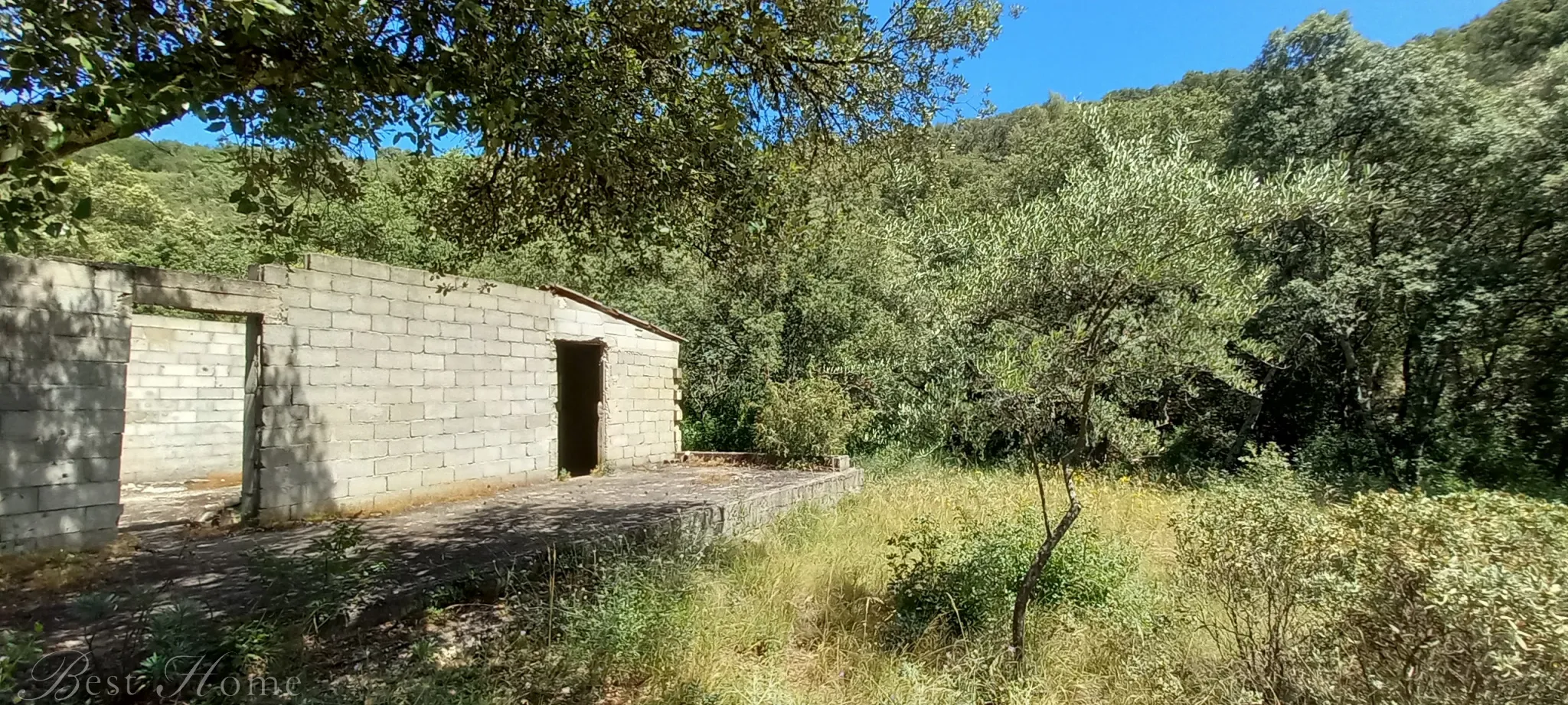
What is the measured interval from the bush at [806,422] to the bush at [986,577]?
560 centimetres

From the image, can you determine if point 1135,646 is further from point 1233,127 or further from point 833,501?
point 1233,127

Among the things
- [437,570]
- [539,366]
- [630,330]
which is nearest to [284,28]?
[437,570]

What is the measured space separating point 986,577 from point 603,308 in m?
7.78

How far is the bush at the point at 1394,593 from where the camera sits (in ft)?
8.48

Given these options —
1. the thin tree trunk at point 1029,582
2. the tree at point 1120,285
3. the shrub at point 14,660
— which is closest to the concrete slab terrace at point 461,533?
the shrub at point 14,660

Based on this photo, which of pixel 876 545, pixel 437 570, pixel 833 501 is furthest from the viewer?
pixel 833 501

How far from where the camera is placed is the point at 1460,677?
2.73m

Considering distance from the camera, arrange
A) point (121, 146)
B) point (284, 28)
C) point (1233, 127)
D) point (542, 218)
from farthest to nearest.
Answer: point (121, 146) < point (1233, 127) < point (542, 218) < point (284, 28)

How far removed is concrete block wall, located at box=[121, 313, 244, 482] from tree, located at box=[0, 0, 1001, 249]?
6.84m

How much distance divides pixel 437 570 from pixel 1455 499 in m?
6.01

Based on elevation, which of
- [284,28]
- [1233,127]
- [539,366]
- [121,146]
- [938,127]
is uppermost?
[121,146]

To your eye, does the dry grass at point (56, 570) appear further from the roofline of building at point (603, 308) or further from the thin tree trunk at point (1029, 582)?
the thin tree trunk at point (1029, 582)

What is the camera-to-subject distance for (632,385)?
38.0ft

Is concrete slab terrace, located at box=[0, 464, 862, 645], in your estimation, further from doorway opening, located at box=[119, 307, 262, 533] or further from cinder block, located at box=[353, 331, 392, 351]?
doorway opening, located at box=[119, 307, 262, 533]
